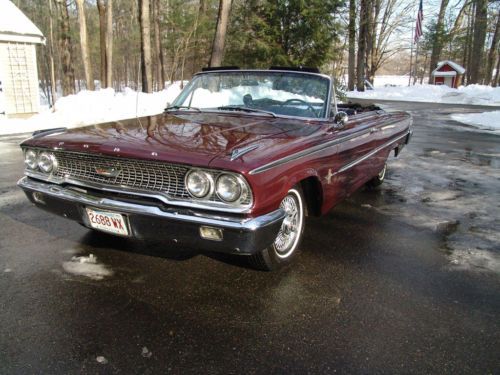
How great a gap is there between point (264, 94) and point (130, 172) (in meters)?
1.77

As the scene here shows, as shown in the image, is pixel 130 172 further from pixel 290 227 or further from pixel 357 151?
pixel 357 151

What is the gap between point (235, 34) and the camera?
13.2 meters

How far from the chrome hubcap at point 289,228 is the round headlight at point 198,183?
0.76m

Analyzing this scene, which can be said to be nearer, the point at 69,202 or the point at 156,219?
the point at 156,219

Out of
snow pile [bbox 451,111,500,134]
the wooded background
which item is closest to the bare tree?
the wooded background

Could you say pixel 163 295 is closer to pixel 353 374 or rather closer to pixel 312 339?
pixel 312 339

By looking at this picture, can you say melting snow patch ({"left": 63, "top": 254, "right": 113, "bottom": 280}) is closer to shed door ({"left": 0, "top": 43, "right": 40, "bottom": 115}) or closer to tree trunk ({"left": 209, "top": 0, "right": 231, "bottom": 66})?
tree trunk ({"left": 209, "top": 0, "right": 231, "bottom": 66})

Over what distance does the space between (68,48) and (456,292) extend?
1863 cm

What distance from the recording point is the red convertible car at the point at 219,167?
105 inches

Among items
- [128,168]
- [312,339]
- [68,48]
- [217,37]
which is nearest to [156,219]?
[128,168]

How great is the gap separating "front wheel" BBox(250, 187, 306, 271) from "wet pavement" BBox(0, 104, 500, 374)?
0.12 m

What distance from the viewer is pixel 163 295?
116 inches

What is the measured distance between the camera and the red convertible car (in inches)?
105

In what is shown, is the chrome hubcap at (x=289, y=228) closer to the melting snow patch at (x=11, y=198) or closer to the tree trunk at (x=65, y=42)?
the melting snow patch at (x=11, y=198)
